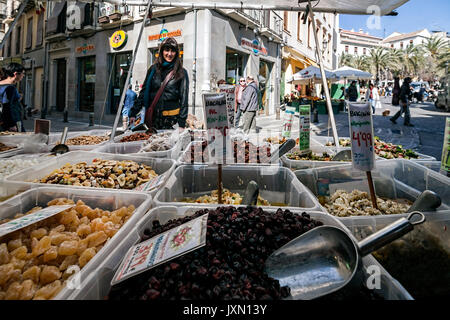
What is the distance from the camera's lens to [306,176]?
1911 mm

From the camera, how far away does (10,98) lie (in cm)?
383

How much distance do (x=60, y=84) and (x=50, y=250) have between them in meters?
18.5

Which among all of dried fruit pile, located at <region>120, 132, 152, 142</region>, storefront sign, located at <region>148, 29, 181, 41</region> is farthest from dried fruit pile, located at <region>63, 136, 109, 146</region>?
storefront sign, located at <region>148, 29, 181, 41</region>

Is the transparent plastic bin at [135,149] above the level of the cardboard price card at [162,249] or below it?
above

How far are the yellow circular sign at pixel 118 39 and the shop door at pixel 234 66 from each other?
4796 millimetres

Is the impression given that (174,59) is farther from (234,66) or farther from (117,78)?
(117,78)

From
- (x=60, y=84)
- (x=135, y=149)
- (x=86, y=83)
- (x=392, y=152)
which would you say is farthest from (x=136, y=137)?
(x=60, y=84)

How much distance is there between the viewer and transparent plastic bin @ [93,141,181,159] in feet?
7.73

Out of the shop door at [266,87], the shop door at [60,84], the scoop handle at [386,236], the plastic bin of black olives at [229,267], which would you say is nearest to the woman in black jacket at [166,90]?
the plastic bin of black olives at [229,267]

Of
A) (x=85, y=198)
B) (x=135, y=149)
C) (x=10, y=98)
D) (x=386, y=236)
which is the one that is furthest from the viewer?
(x=10, y=98)

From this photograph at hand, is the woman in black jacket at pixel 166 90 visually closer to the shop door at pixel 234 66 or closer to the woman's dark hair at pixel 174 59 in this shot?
the woman's dark hair at pixel 174 59

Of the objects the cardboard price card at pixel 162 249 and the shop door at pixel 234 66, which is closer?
the cardboard price card at pixel 162 249

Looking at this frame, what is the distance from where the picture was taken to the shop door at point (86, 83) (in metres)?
14.1

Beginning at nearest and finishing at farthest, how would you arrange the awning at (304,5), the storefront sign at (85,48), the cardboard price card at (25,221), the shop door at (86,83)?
the cardboard price card at (25,221) < the awning at (304,5) < the storefront sign at (85,48) < the shop door at (86,83)
